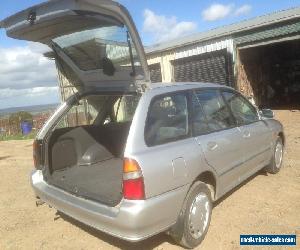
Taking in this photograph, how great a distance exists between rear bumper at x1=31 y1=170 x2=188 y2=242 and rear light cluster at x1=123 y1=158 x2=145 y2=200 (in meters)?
0.07

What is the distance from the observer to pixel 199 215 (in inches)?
156

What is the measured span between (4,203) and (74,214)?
281 centimetres

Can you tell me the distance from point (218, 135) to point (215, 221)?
1165mm

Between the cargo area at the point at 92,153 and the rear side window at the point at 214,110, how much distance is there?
3.04 ft

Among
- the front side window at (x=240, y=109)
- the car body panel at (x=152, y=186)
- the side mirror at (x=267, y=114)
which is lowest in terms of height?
the car body panel at (x=152, y=186)

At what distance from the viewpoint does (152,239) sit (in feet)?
13.7

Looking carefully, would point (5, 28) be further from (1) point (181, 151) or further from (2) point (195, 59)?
(2) point (195, 59)

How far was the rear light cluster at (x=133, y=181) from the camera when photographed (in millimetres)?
3250

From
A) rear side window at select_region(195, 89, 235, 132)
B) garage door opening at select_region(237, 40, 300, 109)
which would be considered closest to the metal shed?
garage door opening at select_region(237, 40, 300, 109)

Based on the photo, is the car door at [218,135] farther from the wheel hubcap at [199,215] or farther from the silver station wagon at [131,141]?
the wheel hubcap at [199,215]

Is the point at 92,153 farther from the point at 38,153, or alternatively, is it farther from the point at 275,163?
the point at 275,163

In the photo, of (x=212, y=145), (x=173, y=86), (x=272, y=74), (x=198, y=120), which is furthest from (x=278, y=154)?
(x=272, y=74)

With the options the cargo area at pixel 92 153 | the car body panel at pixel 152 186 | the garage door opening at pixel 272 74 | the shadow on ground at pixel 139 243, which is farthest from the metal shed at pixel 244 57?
the shadow on ground at pixel 139 243

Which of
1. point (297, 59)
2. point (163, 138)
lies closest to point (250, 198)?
point (163, 138)
